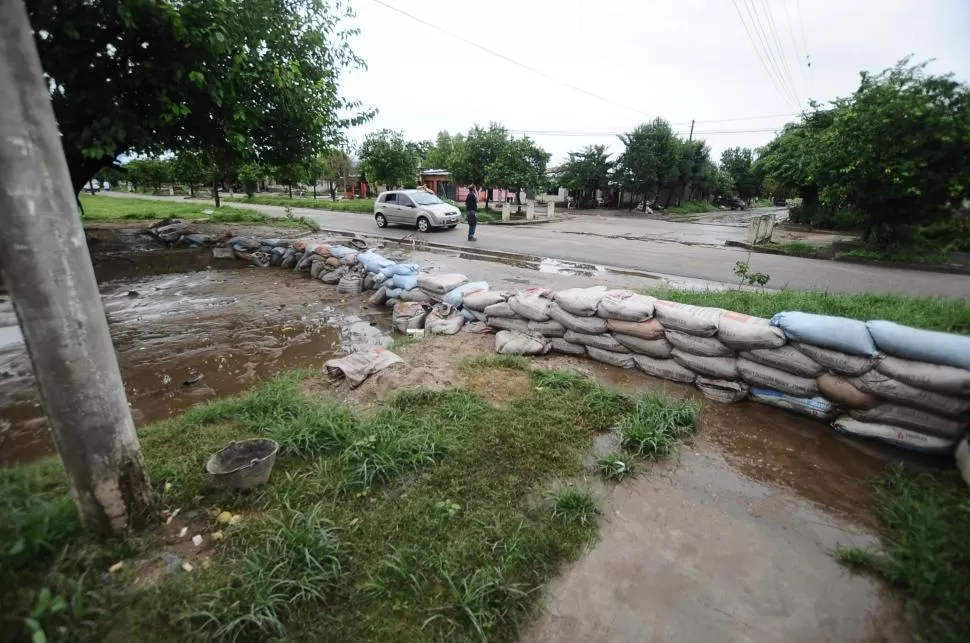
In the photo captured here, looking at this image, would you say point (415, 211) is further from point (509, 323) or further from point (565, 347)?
point (565, 347)

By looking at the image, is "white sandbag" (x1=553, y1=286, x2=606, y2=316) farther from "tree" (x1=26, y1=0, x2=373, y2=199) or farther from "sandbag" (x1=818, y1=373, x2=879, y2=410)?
"tree" (x1=26, y1=0, x2=373, y2=199)

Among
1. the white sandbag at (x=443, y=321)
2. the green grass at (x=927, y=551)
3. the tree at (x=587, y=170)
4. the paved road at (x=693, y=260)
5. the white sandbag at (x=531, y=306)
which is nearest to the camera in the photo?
the green grass at (x=927, y=551)

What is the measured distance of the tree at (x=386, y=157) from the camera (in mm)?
20750

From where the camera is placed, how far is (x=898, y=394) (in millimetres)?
2652

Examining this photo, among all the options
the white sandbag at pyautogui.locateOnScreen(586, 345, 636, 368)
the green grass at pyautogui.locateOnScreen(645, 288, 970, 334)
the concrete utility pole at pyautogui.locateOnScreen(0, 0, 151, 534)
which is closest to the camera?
the concrete utility pole at pyautogui.locateOnScreen(0, 0, 151, 534)

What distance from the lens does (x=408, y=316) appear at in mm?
5426

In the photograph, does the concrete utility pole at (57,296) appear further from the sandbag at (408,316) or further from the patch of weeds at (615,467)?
the sandbag at (408,316)

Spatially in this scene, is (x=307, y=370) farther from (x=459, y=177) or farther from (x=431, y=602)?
(x=459, y=177)

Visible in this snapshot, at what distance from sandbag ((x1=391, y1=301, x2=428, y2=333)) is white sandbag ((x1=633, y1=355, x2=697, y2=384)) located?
2.61 metres

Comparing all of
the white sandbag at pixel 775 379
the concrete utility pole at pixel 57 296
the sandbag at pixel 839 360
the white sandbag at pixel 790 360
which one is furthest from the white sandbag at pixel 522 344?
the concrete utility pole at pixel 57 296

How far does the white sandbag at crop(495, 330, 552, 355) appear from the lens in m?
4.26

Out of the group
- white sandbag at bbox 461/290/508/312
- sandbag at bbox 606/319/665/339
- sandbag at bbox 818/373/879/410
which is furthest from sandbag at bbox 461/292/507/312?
sandbag at bbox 818/373/879/410

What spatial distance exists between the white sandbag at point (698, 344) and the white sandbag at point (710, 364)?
0.04 meters

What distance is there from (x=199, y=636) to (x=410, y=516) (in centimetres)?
88
